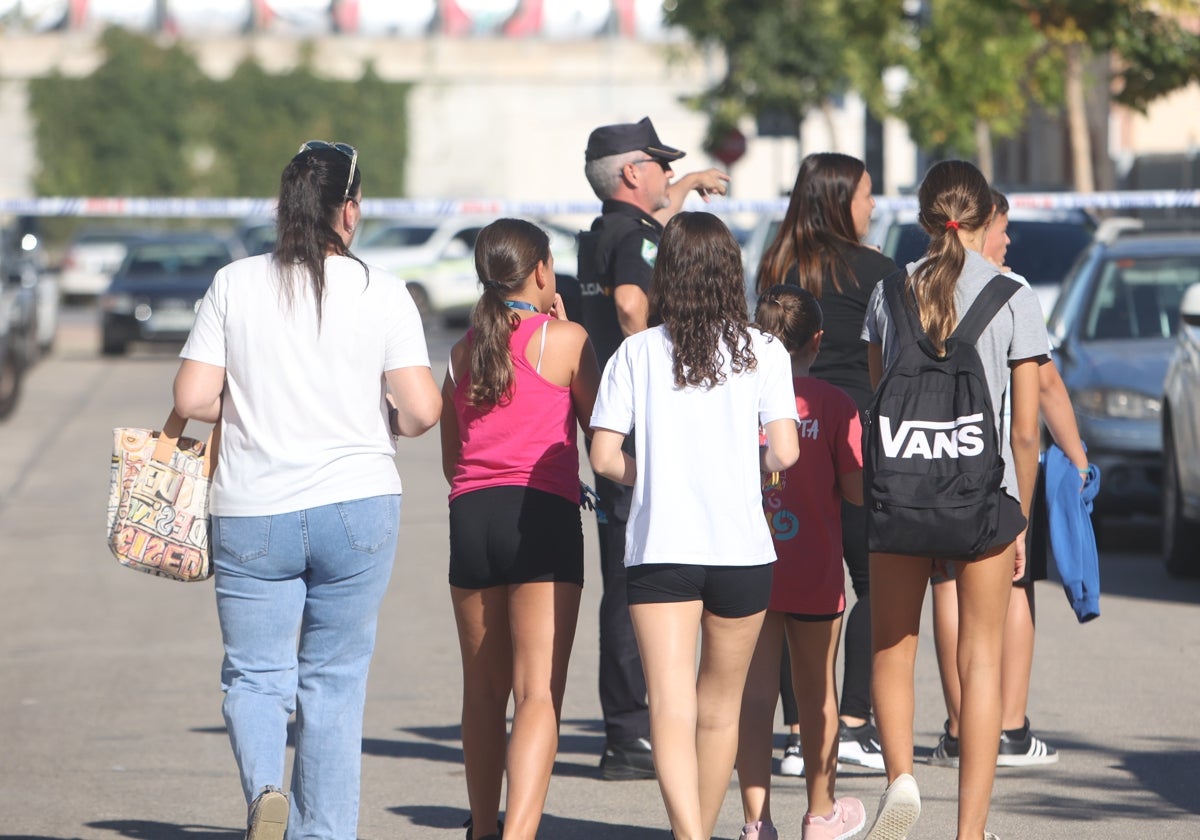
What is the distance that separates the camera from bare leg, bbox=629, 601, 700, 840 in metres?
4.89

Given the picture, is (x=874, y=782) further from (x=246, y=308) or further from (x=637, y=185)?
(x=246, y=308)

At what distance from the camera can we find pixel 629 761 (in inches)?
261

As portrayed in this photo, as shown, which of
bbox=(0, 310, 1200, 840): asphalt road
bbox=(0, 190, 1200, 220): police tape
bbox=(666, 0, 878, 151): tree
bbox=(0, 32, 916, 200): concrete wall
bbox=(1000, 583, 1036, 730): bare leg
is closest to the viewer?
bbox=(0, 310, 1200, 840): asphalt road

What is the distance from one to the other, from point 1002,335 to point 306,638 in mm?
1958

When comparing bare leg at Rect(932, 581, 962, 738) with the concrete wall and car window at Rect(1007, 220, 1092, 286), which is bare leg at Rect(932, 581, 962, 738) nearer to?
car window at Rect(1007, 220, 1092, 286)

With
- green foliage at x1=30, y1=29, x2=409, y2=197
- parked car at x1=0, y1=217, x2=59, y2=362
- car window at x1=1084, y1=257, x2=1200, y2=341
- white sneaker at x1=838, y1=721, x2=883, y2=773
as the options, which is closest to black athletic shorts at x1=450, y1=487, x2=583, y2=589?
white sneaker at x1=838, y1=721, x2=883, y2=773

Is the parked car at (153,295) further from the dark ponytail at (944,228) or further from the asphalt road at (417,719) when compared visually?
the dark ponytail at (944,228)

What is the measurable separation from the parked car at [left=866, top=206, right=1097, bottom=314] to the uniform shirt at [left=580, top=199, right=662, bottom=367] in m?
8.75

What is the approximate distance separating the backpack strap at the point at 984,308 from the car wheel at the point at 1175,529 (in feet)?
17.0

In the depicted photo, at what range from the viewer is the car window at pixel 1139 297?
11.7 meters

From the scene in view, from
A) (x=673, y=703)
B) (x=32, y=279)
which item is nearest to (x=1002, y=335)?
(x=673, y=703)

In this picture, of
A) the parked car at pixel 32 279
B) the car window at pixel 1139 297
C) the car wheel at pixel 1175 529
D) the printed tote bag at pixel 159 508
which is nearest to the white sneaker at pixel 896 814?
the printed tote bag at pixel 159 508

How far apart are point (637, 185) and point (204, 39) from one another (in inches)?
2494

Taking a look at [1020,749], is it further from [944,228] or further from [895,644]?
[944,228]
